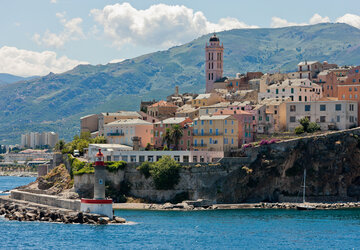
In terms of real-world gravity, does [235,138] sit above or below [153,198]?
above

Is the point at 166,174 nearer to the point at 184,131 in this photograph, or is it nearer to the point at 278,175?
the point at 184,131

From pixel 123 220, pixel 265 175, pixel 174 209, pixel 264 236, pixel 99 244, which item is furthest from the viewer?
pixel 265 175

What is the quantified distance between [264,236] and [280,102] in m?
43.2

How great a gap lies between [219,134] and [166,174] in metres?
10.1

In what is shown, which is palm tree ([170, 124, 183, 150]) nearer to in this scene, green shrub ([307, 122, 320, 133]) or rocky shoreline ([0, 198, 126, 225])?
green shrub ([307, 122, 320, 133])

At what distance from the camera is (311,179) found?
10069 centimetres

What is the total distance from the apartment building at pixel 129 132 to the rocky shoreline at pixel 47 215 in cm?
2229

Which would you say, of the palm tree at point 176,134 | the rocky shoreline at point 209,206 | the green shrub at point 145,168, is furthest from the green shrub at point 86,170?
the palm tree at point 176,134

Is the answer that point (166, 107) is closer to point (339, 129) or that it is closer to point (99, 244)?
point (339, 129)

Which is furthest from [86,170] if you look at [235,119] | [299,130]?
[299,130]

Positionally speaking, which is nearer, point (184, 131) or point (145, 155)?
point (145, 155)

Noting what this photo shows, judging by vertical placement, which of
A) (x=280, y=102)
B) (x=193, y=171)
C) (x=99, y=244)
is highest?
(x=280, y=102)

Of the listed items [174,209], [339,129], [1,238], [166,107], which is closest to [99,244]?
[1,238]

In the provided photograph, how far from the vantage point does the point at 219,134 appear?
103 m
